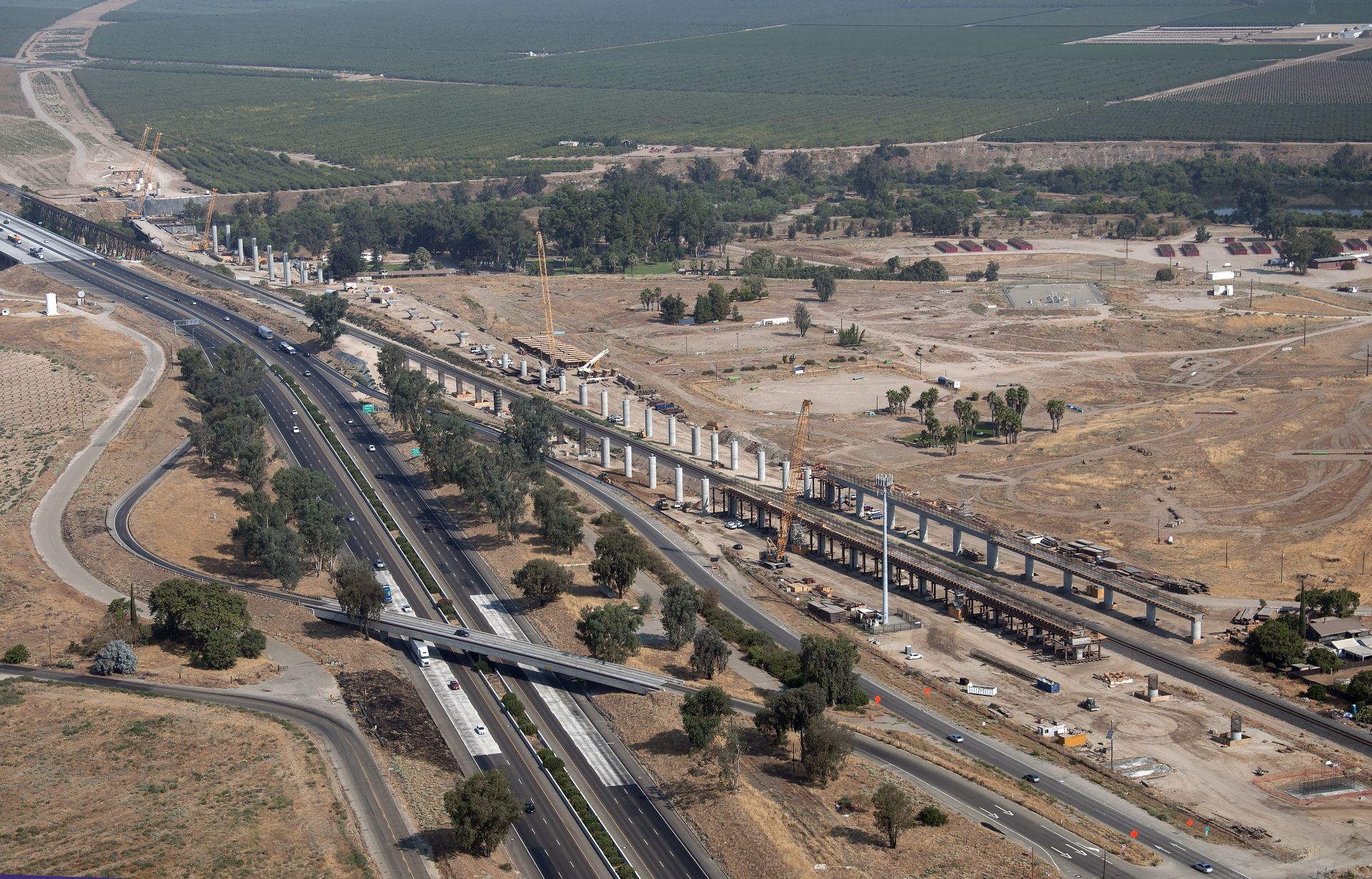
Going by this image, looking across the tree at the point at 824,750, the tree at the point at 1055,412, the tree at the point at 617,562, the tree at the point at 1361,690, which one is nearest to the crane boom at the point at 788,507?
the tree at the point at 617,562

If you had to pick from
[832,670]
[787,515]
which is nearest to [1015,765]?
[832,670]

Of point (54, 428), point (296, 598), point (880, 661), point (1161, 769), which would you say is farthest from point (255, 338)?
point (1161, 769)

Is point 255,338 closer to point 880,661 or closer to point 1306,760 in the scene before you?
point 880,661

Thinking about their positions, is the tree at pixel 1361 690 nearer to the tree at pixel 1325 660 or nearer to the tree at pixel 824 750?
the tree at pixel 1325 660

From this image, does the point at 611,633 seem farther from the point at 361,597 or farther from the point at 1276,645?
the point at 1276,645

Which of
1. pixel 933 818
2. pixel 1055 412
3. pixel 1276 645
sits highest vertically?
pixel 1055 412

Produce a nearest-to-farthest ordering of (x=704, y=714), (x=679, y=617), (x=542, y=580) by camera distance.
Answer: (x=704, y=714), (x=679, y=617), (x=542, y=580)

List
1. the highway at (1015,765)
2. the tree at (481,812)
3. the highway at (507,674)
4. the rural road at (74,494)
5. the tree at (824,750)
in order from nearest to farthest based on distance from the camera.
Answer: the tree at (481,812), the highway at (507,674), the highway at (1015,765), the tree at (824,750), the rural road at (74,494)
